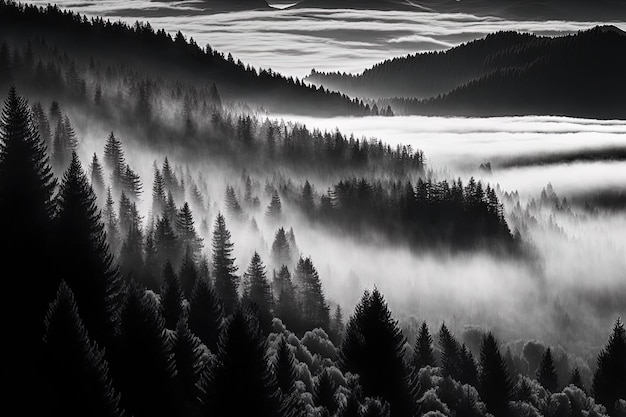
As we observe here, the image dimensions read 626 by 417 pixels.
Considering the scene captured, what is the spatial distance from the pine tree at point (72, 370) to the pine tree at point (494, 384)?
57055 mm

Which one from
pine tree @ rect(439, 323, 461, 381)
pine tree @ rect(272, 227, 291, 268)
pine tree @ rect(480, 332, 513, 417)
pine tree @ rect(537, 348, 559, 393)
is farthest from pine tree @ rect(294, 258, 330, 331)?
pine tree @ rect(480, 332, 513, 417)

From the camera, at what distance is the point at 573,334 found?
192m

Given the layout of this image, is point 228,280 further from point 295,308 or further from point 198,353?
point 198,353

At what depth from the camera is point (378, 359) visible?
61.0 metres

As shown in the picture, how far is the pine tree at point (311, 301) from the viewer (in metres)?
116

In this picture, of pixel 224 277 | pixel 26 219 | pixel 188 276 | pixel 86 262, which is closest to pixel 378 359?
pixel 86 262

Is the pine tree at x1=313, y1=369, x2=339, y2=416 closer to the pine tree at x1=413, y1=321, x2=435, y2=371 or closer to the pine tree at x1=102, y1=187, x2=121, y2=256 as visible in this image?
the pine tree at x1=413, y1=321, x2=435, y2=371

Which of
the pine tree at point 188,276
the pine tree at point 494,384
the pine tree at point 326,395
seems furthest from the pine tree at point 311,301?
the pine tree at point 326,395

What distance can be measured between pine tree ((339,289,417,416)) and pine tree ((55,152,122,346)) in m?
20.8

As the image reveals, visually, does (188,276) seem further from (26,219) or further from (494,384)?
(26,219)

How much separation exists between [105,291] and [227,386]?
26.7 feet

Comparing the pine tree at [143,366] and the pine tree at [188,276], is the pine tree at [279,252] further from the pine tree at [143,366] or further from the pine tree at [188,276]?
the pine tree at [143,366]

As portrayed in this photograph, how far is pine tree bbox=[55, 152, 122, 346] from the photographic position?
42.7 m

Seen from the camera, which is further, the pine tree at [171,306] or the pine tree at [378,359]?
the pine tree at [171,306]
